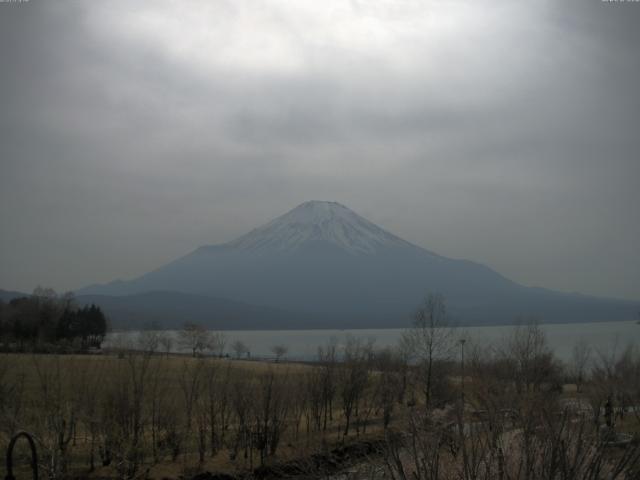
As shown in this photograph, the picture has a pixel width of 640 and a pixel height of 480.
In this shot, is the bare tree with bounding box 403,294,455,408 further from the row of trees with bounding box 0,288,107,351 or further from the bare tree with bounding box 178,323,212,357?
the bare tree with bounding box 178,323,212,357

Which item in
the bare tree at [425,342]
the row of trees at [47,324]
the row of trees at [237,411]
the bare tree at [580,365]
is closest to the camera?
the row of trees at [237,411]

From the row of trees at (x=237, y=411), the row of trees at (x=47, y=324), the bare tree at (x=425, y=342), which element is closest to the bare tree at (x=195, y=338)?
the row of trees at (x=47, y=324)

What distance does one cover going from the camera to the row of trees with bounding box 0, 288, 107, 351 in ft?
296

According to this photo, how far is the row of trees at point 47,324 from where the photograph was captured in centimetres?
9021

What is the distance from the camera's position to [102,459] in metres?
27.6

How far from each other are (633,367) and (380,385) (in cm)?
1877

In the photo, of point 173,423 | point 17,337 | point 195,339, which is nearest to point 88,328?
point 17,337

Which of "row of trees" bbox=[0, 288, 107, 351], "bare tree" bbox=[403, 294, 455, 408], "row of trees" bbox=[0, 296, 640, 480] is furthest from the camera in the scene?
"row of trees" bbox=[0, 288, 107, 351]

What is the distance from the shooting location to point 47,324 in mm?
94875

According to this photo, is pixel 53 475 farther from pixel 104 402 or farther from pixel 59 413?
pixel 104 402

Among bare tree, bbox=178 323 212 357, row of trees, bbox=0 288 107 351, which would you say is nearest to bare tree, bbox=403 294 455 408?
row of trees, bbox=0 288 107 351

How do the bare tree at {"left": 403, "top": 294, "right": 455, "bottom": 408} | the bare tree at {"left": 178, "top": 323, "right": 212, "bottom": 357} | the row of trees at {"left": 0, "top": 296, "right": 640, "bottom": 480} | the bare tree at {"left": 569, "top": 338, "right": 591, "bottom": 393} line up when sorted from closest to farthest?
the row of trees at {"left": 0, "top": 296, "right": 640, "bottom": 480}
the bare tree at {"left": 403, "top": 294, "right": 455, "bottom": 408}
the bare tree at {"left": 569, "top": 338, "right": 591, "bottom": 393}
the bare tree at {"left": 178, "top": 323, "right": 212, "bottom": 357}

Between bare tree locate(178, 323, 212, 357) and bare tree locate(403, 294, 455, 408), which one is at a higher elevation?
bare tree locate(403, 294, 455, 408)

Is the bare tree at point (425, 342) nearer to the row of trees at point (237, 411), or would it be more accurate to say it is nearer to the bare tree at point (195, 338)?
the row of trees at point (237, 411)
